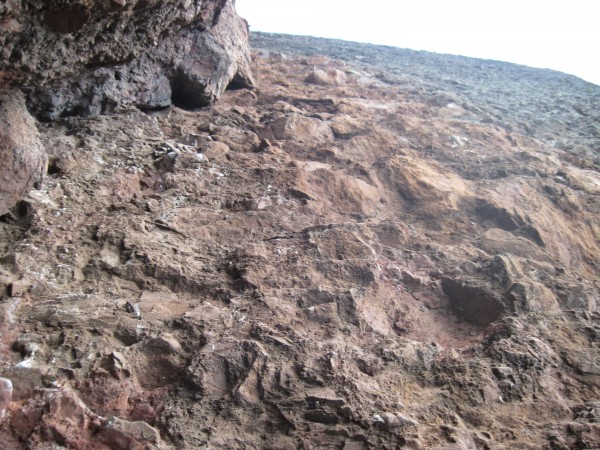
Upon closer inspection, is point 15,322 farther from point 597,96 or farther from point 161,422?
point 597,96

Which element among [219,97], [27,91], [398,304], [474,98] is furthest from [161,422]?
[474,98]

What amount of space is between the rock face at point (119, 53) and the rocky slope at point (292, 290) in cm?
21

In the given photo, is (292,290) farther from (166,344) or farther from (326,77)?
(326,77)

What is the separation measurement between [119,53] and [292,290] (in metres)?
1.96

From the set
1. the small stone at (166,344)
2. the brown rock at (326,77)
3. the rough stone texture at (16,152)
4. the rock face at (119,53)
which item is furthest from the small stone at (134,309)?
the brown rock at (326,77)

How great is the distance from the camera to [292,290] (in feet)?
9.52

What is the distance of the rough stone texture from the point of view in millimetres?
2902

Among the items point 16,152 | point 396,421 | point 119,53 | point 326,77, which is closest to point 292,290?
point 396,421

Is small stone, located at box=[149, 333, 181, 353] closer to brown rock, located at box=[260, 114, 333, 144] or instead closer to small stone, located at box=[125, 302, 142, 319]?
small stone, located at box=[125, 302, 142, 319]

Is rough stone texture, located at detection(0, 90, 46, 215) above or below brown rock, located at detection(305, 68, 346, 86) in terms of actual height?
below

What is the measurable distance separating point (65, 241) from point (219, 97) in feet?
9.21

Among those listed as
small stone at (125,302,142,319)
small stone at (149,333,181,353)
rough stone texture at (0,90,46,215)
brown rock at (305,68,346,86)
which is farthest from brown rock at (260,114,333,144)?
small stone at (149,333,181,353)

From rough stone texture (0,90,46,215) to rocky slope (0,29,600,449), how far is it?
120 millimetres

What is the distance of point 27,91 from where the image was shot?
12.0 ft
